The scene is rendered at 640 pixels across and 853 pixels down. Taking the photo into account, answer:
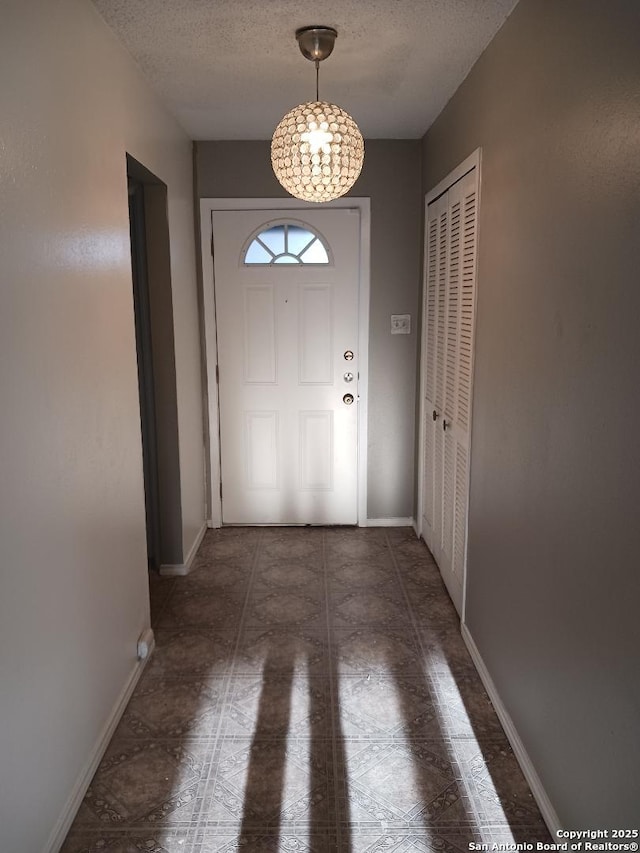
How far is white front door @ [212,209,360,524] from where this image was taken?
3.88m

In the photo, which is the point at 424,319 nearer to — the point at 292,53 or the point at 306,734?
the point at 292,53

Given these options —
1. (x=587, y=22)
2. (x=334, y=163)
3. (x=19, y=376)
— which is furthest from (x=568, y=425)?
(x=19, y=376)

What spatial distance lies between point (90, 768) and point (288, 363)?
254cm

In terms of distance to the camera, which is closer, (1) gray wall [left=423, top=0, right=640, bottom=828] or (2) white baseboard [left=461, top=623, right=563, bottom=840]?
(1) gray wall [left=423, top=0, right=640, bottom=828]

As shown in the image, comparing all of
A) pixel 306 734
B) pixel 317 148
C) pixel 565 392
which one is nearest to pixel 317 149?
pixel 317 148

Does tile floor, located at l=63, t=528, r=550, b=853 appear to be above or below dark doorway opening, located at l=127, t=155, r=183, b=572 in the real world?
below

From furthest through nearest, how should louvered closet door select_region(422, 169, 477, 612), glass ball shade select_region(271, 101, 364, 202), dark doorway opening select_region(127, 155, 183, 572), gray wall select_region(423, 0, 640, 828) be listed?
dark doorway opening select_region(127, 155, 183, 572)
louvered closet door select_region(422, 169, 477, 612)
glass ball shade select_region(271, 101, 364, 202)
gray wall select_region(423, 0, 640, 828)

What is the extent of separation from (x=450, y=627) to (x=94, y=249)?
2.17 meters

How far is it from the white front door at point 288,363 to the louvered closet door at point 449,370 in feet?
1.76

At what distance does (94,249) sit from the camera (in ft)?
6.64

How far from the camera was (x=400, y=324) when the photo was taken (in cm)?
396

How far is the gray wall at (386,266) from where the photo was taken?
378 cm

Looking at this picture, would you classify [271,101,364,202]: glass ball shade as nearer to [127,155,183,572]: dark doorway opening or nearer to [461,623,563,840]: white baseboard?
[127,155,183,572]: dark doorway opening

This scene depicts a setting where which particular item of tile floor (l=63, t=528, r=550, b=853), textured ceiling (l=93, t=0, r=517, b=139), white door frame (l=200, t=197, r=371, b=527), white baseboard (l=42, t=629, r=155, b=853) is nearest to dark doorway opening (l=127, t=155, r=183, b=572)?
tile floor (l=63, t=528, r=550, b=853)
